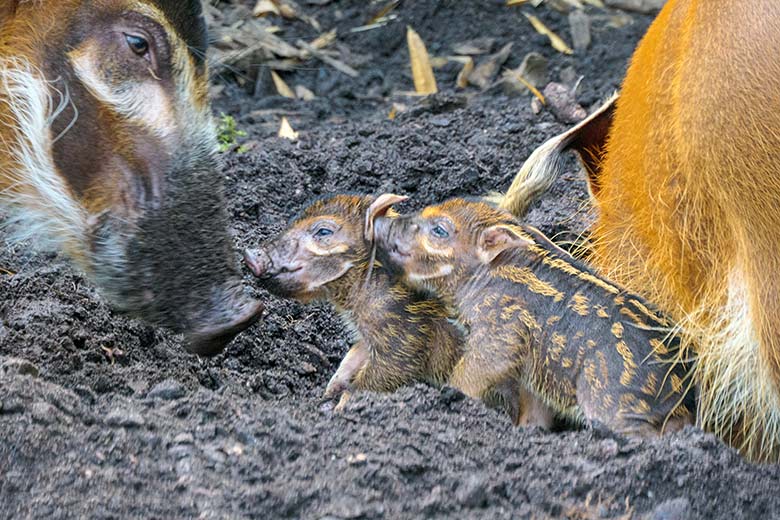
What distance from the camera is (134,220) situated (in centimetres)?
336

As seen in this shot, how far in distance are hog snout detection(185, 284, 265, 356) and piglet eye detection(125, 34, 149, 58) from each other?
70cm

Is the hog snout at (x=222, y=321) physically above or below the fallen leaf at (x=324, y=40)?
above

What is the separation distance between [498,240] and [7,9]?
1.49 meters

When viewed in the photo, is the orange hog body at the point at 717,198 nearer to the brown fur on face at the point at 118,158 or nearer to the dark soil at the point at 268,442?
the dark soil at the point at 268,442

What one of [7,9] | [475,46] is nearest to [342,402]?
[7,9]

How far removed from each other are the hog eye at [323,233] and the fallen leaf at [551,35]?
3.62 m

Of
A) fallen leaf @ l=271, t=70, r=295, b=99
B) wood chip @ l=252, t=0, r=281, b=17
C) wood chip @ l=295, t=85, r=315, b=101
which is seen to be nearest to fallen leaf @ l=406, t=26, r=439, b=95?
wood chip @ l=295, t=85, r=315, b=101

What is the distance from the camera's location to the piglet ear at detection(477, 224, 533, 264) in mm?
3279

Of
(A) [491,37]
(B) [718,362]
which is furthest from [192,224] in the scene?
(A) [491,37]

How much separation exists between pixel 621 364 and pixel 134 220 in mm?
1366

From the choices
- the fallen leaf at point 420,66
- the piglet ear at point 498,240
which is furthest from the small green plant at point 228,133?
the piglet ear at point 498,240

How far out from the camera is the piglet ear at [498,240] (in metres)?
3.28

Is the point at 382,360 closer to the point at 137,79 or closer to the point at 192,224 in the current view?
the point at 192,224

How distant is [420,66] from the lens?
6.71 m
